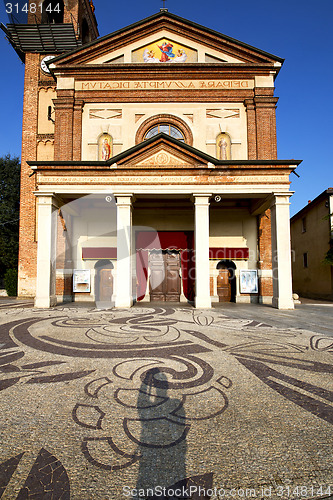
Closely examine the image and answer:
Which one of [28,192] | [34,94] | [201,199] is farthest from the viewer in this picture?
[34,94]

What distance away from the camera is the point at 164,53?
1573cm

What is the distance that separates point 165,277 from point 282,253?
6.38m

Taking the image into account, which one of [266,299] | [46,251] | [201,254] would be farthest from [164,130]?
[266,299]

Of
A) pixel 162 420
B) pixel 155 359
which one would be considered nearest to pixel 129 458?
pixel 162 420

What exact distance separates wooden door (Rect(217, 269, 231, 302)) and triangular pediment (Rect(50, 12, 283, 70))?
39.6ft

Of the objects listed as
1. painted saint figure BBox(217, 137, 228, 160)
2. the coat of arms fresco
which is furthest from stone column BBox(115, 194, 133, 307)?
the coat of arms fresco

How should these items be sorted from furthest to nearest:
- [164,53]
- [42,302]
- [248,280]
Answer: [164,53] → [248,280] → [42,302]

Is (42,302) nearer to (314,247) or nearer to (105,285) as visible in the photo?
(105,285)

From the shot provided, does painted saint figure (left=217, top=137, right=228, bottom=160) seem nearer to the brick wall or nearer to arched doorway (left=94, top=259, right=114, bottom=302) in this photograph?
arched doorway (left=94, top=259, right=114, bottom=302)

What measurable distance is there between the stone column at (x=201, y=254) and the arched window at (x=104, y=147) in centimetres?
645

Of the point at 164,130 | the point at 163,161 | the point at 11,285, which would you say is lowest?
the point at 11,285

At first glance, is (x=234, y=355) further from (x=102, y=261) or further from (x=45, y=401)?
(x=102, y=261)

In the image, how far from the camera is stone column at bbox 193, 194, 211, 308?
11070 millimetres

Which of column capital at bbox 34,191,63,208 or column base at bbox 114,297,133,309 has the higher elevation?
column capital at bbox 34,191,63,208
